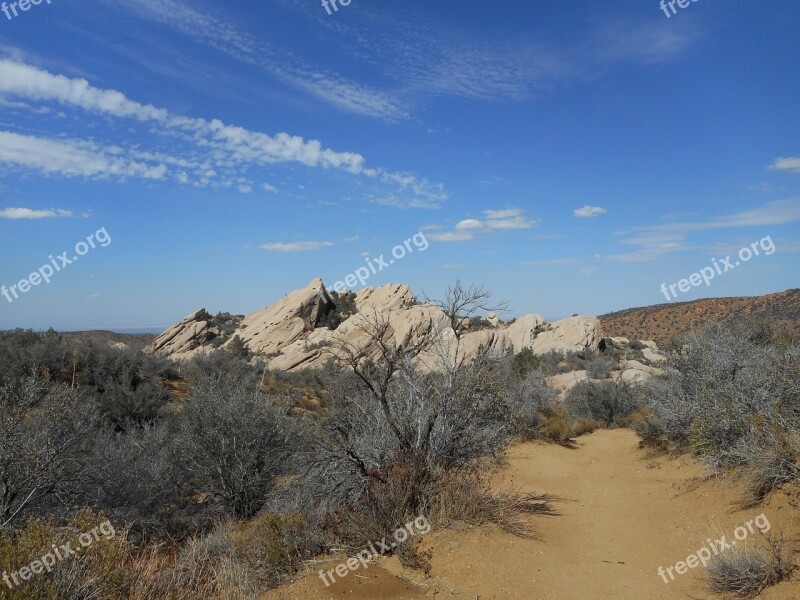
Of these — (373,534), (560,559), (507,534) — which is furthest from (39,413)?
(560,559)

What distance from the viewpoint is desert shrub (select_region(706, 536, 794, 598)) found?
4.70 m

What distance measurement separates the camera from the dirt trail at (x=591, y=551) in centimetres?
512

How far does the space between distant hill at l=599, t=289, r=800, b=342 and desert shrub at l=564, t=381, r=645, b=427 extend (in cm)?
2539

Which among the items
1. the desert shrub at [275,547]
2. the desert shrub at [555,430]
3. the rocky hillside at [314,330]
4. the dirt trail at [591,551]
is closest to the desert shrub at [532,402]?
the desert shrub at [555,430]

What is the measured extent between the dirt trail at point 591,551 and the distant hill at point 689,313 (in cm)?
3593

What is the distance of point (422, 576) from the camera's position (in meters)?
5.38

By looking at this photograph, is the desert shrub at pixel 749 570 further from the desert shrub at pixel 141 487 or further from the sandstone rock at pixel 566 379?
the sandstone rock at pixel 566 379

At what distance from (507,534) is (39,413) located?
25.4ft

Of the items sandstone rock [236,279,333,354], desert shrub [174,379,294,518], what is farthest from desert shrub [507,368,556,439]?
sandstone rock [236,279,333,354]

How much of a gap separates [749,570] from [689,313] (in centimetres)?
5533

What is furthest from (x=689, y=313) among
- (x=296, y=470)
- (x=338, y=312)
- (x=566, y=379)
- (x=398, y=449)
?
(x=398, y=449)

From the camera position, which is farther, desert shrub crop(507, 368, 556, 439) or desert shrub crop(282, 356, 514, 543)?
desert shrub crop(507, 368, 556, 439)

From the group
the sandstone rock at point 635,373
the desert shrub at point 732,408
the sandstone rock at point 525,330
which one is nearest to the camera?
the desert shrub at point 732,408

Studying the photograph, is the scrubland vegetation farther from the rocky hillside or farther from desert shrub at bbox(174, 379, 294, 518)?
the rocky hillside
